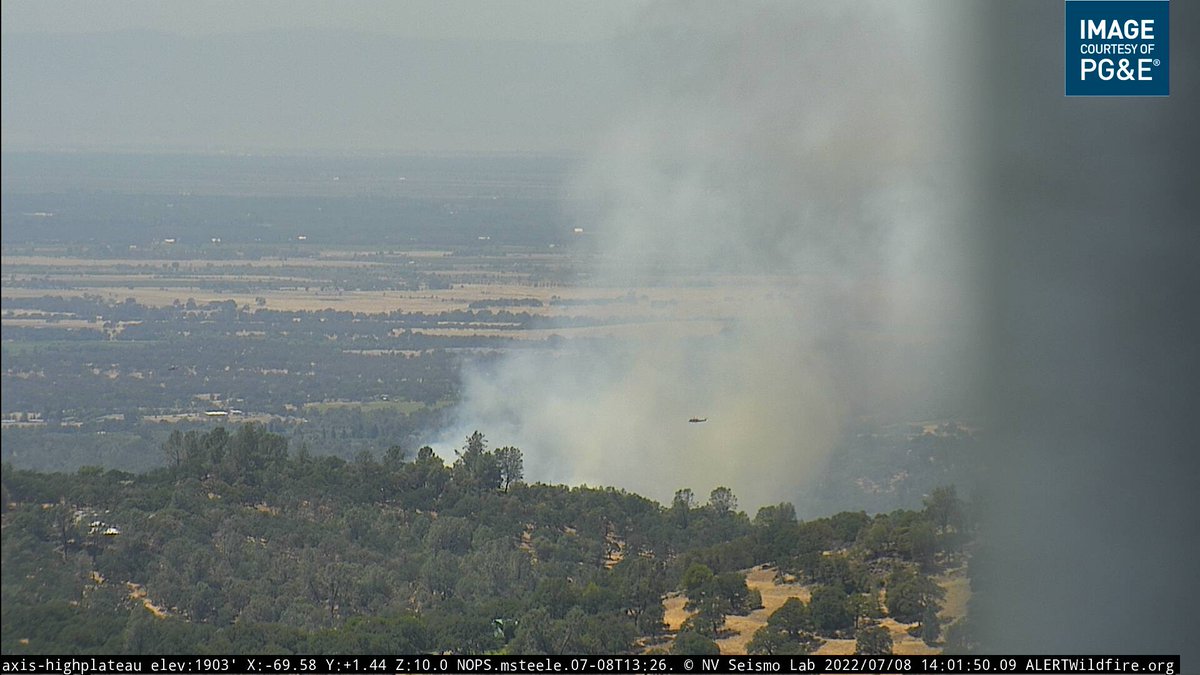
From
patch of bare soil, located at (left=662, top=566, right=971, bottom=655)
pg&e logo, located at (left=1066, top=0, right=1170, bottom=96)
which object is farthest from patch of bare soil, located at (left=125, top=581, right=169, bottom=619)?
pg&e logo, located at (left=1066, top=0, right=1170, bottom=96)

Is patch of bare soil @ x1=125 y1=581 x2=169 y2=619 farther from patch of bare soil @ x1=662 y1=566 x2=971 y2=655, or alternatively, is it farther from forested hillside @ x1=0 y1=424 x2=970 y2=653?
patch of bare soil @ x1=662 y1=566 x2=971 y2=655

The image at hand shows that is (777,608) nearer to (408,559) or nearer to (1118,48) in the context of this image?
(408,559)

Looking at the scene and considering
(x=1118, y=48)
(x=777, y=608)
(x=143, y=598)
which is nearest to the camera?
(x=1118, y=48)

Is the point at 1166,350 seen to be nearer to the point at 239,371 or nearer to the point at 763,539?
the point at 763,539

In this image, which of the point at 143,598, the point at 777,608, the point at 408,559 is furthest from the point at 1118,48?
the point at 408,559

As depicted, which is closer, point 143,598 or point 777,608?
point 777,608

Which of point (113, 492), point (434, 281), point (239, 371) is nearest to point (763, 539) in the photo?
point (113, 492)
